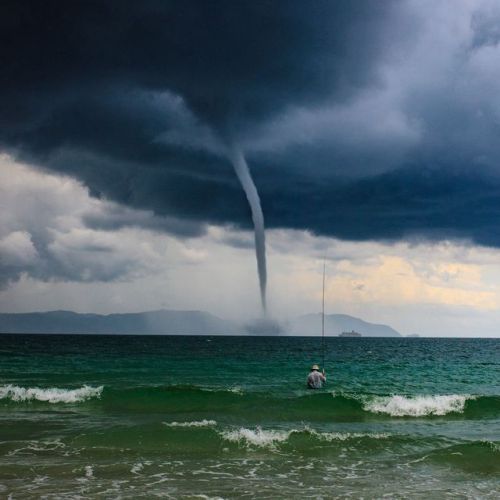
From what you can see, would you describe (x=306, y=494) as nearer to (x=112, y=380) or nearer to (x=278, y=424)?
(x=278, y=424)

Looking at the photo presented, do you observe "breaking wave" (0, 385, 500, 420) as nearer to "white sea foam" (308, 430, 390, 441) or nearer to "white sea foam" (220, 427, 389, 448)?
"white sea foam" (220, 427, 389, 448)

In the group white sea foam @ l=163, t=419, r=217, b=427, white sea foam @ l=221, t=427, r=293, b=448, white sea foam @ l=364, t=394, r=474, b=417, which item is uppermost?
white sea foam @ l=221, t=427, r=293, b=448

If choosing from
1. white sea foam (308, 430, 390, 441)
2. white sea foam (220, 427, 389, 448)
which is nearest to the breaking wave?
white sea foam (220, 427, 389, 448)

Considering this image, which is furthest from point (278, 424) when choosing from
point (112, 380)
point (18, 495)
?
point (112, 380)

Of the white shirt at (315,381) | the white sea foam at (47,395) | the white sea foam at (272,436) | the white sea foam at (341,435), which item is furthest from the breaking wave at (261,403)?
the white sea foam at (341,435)

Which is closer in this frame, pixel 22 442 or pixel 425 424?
pixel 22 442

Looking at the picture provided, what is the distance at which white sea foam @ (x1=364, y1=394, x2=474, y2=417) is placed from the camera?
2570 cm

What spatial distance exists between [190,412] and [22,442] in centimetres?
955

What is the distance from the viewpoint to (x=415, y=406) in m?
26.4

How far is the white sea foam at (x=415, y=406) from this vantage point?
2570 cm

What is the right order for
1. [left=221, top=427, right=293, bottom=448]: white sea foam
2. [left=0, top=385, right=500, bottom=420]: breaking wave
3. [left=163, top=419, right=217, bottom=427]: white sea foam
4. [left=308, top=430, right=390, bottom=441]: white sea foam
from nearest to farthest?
[left=221, top=427, right=293, bottom=448]: white sea foam → [left=308, top=430, right=390, bottom=441]: white sea foam → [left=163, top=419, right=217, bottom=427]: white sea foam → [left=0, top=385, right=500, bottom=420]: breaking wave

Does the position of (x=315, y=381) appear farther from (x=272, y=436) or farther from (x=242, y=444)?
(x=242, y=444)

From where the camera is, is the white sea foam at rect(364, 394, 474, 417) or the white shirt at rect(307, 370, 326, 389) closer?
the white sea foam at rect(364, 394, 474, 417)

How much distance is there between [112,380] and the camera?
128 feet
